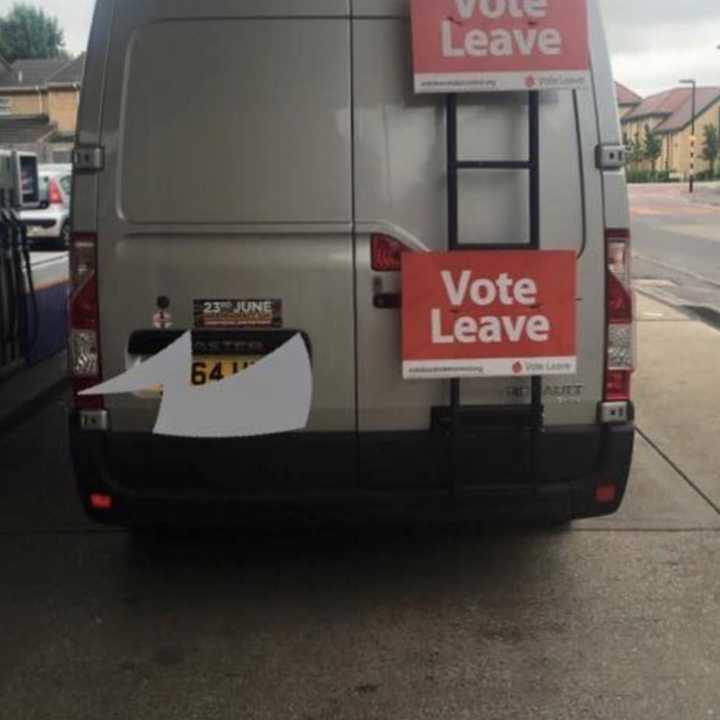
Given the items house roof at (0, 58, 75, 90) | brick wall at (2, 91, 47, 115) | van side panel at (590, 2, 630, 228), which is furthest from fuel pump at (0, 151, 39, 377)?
brick wall at (2, 91, 47, 115)

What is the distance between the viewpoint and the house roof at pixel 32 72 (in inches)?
2517

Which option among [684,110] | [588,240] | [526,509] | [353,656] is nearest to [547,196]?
[588,240]

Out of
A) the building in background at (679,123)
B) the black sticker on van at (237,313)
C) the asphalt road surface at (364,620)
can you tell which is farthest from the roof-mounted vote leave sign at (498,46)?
the building in background at (679,123)

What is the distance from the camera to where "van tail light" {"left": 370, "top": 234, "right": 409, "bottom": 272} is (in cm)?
380

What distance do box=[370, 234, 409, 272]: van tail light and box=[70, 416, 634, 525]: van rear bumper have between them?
2.09ft

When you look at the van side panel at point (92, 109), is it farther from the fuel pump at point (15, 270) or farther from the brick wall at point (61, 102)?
the brick wall at point (61, 102)

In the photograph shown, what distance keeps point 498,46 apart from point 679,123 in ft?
367

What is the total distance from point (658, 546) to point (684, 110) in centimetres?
11539

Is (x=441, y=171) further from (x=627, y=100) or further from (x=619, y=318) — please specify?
(x=627, y=100)

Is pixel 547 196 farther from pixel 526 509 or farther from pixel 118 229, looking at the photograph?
pixel 118 229

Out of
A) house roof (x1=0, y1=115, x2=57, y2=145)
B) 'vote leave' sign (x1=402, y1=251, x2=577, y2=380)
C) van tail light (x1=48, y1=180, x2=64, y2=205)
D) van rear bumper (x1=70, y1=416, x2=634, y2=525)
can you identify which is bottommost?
van rear bumper (x1=70, y1=416, x2=634, y2=525)

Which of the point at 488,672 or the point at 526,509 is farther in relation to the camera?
the point at 526,509

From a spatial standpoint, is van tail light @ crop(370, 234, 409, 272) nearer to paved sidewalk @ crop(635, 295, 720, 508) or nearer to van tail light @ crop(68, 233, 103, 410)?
van tail light @ crop(68, 233, 103, 410)

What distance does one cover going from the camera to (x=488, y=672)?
3.65 meters
